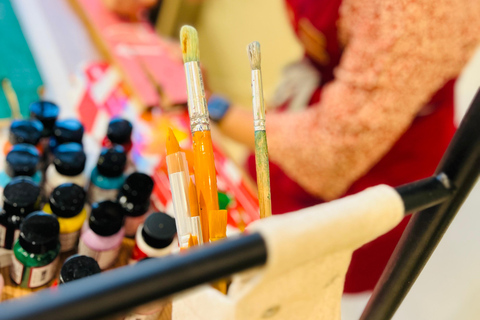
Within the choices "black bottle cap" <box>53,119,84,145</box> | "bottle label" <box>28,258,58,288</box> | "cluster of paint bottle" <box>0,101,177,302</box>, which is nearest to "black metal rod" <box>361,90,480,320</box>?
"cluster of paint bottle" <box>0,101,177,302</box>

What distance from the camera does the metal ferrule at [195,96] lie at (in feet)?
0.95

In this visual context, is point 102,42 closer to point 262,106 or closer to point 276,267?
point 262,106

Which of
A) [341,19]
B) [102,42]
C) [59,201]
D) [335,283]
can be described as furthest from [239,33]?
[335,283]

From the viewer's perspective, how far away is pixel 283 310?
244 mm

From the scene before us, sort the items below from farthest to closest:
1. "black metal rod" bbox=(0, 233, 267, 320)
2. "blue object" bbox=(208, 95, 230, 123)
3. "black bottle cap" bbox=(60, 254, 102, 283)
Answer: "blue object" bbox=(208, 95, 230, 123) < "black bottle cap" bbox=(60, 254, 102, 283) < "black metal rod" bbox=(0, 233, 267, 320)

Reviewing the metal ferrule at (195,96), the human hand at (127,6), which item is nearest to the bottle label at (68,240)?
the metal ferrule at (195,96)

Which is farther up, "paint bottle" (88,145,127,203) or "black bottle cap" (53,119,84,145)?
"black bottle cap" (53,119,84,145)

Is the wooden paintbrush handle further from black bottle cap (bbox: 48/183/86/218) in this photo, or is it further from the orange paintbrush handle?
black bottle cap (bbox: 48/183/86/218)

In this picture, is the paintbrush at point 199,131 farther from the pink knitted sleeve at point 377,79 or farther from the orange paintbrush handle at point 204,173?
the pink knitted sleeve at point 377,79

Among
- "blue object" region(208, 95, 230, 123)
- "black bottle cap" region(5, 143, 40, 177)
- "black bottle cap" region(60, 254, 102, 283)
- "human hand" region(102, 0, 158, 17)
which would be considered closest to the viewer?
"black bottle cap" region(60, 254, 102, 283)

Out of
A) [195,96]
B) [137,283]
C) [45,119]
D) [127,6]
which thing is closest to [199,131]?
[195,96]

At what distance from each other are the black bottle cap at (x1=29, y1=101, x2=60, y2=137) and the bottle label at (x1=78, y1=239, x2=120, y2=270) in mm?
199

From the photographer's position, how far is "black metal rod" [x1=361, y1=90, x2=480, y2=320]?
0.27 metres

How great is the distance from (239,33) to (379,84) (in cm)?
106
